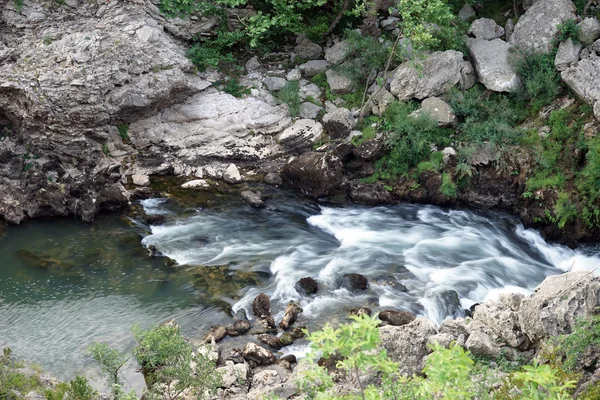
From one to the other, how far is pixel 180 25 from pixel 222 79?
2.49 meters

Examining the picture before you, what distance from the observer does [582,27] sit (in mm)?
18234

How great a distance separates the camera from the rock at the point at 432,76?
64.3ft

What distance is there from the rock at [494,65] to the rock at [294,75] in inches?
247

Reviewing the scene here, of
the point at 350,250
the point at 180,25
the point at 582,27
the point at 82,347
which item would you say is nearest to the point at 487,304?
the point at 350,250

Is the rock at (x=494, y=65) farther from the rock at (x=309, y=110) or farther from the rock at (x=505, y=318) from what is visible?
the rock at (x=505, y=318)

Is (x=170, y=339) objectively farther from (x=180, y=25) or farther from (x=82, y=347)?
(x=180, y=25)

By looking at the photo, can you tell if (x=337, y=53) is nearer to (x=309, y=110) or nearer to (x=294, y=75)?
(x=294, y=75)

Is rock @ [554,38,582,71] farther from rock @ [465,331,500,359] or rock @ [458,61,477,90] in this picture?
rock @ [465,331,500,359]

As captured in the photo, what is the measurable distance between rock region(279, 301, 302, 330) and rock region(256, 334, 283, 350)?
1.57 ft

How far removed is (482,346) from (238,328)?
19.0ft

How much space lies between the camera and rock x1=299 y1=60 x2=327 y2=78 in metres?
22.0

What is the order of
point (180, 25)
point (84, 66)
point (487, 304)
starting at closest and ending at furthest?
point (487, 304)
point (84, 66)
point (180, 25)

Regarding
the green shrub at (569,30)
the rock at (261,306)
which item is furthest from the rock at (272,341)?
the green shrub at (569,30)

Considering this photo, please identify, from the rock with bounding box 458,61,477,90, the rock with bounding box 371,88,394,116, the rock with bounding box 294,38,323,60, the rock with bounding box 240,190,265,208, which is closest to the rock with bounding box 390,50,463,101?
the rock with bounding box 458,61,477,90
